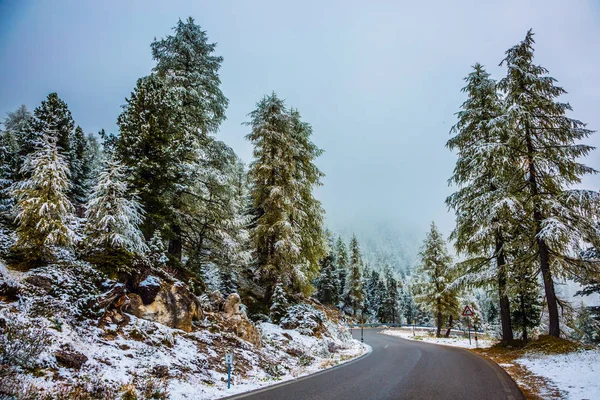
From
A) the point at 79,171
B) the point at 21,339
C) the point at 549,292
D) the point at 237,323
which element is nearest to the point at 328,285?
the point at 549,292

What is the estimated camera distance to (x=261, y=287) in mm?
21516

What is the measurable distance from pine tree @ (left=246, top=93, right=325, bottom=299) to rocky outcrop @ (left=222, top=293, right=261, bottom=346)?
418cm

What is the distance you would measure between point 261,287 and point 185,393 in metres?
14.7

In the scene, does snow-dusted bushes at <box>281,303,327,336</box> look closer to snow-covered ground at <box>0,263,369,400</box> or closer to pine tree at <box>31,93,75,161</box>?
snow-covered ground at <box>0,263,369,400</box>

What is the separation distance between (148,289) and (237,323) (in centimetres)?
426

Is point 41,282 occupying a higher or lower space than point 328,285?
lower

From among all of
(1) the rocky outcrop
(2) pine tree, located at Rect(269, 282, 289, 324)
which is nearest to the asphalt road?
(1) the rocky outcrop

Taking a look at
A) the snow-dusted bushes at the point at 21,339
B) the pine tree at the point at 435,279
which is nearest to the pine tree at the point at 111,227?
the snow-dusted bushes at the point at 21,339

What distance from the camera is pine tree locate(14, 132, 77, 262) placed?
834 cm

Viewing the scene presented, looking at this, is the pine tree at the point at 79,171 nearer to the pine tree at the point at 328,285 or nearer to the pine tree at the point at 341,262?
the pine tree at the point at 328,285

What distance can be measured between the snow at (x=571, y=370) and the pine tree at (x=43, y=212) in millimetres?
13820

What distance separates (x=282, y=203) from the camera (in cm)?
1884

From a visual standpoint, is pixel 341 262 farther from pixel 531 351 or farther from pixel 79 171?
pixel 79 171

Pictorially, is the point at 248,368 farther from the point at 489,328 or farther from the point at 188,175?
the point at 489,328
